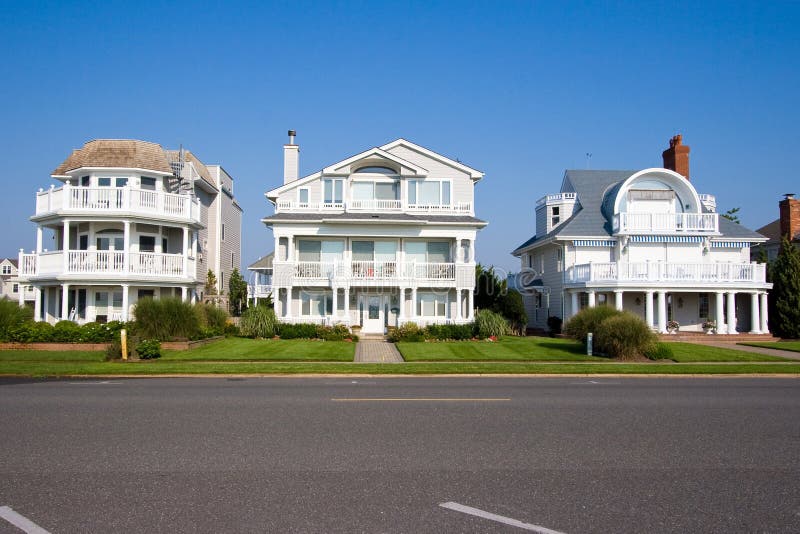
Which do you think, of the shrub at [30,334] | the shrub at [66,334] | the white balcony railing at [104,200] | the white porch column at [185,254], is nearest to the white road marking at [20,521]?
the shrub at [66,334]

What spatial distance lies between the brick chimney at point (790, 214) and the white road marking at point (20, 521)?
42.6 metres

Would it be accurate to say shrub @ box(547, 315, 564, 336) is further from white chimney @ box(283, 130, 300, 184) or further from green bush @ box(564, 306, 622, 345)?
white chimney @ box(283, 130, 300, 184)

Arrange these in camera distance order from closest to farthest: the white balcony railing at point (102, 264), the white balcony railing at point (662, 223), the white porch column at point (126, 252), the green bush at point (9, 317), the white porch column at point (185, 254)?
1. the green bush at point (9, 317)
2. the white balcony railing at point (102, 264)
3. the white porch column at point (126, 252)
4. the white porch column at point (185, 254)
5. the white balcony railing at point (662, 223)

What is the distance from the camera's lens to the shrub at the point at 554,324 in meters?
36.0

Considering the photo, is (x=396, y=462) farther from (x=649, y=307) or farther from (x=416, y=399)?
(x=649, y=307)

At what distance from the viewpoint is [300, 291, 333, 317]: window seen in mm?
34688

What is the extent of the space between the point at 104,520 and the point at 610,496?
4685mm

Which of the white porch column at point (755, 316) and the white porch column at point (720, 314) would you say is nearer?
the white porch column at point (720, 314)

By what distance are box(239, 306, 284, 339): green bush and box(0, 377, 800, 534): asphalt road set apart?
669 inches

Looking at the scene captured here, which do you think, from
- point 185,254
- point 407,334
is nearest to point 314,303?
point 407,334

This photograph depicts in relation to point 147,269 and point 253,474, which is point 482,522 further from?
point 147,269

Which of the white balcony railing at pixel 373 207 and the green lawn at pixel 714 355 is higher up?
the white balcony railing at pixel 373 207

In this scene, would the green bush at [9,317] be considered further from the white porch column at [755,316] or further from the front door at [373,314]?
the white porch column at [755,316]

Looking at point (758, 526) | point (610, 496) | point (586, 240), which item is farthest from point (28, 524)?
point (586, 240)
